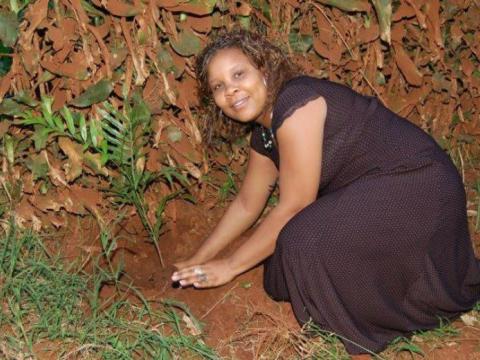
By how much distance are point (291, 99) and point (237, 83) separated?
0.63 feet

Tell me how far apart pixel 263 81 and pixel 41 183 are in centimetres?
95

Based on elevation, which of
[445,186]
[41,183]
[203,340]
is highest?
[445,186]

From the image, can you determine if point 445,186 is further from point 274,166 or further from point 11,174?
point 11,174

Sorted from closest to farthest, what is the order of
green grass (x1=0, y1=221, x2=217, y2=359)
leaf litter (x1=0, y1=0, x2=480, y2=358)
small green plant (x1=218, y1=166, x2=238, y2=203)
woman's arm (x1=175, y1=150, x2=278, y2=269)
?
1. green grass (x1=0, y1=221, x2=217, y2=359)
2. leaf litter (x1=0, y1=0, x2=480, y2=358)
3. woman's arm (x1=175, y1=150, x2=278, y2=269)
4. small green plant (x1=218, y1=166, x2=238, y2=203)

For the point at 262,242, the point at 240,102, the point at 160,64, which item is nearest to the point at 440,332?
the point at 262,242

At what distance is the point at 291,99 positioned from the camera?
7.89 feet

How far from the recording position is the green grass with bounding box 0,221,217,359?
2.39 metres

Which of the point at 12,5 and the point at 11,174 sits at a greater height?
the point at 12,5

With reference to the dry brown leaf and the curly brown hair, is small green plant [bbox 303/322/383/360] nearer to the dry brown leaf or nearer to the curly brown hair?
the curly brown hair

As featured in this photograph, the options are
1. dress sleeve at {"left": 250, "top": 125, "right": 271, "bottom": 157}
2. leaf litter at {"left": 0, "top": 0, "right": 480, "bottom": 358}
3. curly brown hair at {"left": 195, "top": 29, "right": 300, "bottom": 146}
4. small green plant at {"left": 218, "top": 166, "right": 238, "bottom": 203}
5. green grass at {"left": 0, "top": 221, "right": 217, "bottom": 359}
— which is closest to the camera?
green grass at {"left": 0, "top": 221, "right": 217, "bottom": 359}

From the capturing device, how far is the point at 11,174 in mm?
2777

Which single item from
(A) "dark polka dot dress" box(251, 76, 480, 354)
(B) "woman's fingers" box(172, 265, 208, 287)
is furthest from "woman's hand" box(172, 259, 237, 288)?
(A) "dark polka dot dress" box(251, 76, 480, 354)

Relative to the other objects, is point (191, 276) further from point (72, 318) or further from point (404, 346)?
point (404, 346)

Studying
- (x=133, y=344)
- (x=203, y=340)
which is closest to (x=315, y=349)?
(x=203, y=340)
